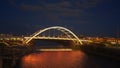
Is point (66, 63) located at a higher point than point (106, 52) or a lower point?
lower

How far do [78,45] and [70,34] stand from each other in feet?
20.2

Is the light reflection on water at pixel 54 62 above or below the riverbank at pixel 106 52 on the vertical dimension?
below

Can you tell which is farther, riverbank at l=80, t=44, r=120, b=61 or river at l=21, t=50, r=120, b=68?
riverbank at l=80, t=44, r=120, b=61

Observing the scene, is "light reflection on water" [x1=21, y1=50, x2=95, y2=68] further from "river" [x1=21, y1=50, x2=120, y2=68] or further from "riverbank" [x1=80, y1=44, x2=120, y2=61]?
"riverbank" [x1=80, y1=44, x2=120, y2=61]

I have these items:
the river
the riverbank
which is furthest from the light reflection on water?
the riverbank

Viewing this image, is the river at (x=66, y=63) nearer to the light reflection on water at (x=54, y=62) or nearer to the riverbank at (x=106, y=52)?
the light reflection on water at (x=54, y=62)

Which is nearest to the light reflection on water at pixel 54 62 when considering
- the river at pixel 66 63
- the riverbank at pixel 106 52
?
the river at pixel 66 63

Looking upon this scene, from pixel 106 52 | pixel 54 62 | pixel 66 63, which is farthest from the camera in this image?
pixel 106 52

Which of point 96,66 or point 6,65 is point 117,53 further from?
point 6,65

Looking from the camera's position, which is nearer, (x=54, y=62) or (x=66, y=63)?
(x=66, y=63)

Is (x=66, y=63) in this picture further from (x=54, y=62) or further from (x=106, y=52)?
(x=106, y=52)

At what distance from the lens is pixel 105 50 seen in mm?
53469

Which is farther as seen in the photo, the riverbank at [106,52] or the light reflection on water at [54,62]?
the riverbank at [106,52]

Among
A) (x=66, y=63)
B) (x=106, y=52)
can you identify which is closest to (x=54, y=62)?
(x=66, y=63)
